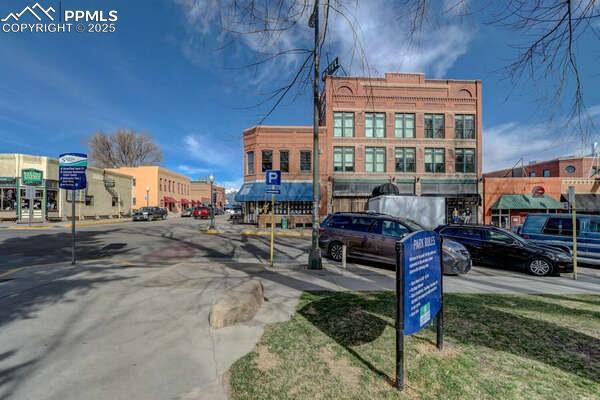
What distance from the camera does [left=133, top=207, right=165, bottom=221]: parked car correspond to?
31753 mm

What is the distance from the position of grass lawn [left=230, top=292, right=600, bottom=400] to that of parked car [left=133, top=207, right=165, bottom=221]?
32730 millimetres

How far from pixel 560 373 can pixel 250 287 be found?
4.24m

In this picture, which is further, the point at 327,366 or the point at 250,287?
the point at 250,287

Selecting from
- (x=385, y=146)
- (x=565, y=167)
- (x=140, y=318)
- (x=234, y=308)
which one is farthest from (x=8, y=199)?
(x=565, y=167)

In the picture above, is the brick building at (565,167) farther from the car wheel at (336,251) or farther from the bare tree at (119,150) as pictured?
the bare tree at (119,150)

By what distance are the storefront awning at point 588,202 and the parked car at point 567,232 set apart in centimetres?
1736

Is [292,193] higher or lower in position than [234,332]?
higher

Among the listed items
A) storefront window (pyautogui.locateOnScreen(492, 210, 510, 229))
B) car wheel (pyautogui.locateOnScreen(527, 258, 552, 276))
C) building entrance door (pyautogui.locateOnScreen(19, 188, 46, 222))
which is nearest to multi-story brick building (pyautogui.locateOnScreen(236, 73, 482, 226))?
storefront window (pyautogui.locateOnScreen(492, 210, 510, 229))

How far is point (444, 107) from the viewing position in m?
25.4

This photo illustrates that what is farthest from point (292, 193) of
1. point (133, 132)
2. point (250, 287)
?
point (133, 132)

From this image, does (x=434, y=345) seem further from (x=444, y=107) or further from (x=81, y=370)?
(x=444, y=107)

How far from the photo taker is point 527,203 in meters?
23.7

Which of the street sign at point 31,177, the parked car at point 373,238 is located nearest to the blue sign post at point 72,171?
the parked car at point 373,238

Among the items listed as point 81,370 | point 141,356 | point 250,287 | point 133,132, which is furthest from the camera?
point 133,132
